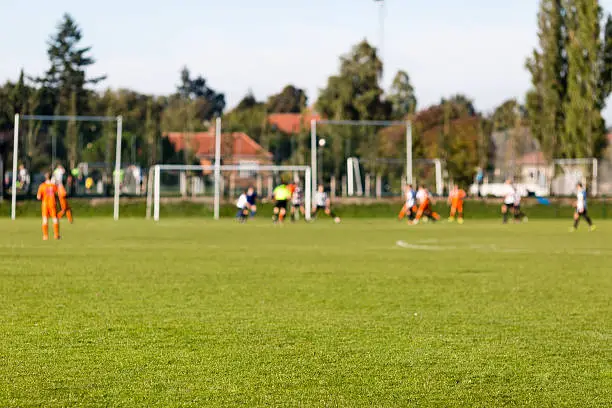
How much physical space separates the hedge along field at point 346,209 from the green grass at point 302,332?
33.5 meters

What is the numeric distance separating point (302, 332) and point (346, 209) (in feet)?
152

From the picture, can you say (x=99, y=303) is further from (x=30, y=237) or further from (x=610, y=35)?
(x=610, y=35)

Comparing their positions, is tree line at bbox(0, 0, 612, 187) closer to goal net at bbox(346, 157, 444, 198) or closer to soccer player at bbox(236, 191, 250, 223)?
goal net at bbox(346, 157, 444, 198)

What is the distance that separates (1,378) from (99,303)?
16.5 ft

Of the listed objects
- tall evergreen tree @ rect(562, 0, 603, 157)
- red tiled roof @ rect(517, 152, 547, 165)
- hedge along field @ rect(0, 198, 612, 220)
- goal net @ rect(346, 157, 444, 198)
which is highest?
tall evergreen tree @ rect(562, 0, 603, 157)

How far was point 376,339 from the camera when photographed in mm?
9805

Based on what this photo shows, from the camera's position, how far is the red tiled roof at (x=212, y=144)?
64.6 m

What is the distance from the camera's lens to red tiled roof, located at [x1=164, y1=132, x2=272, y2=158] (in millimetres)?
64562

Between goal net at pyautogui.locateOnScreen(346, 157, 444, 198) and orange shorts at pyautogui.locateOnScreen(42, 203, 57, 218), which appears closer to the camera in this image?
orange shorts at pyautogui.locateOnScreen(42, 203, 57, 218)

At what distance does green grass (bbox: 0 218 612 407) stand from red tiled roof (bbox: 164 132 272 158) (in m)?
43.4

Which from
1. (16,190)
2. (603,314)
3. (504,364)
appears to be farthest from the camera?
(16,190)

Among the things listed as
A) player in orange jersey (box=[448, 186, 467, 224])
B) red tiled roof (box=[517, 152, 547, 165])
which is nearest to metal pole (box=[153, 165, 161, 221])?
player in orange jersey (box=[448, 186, 467, 224])

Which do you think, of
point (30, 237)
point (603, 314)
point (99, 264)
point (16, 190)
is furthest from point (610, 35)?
point (603, 314)

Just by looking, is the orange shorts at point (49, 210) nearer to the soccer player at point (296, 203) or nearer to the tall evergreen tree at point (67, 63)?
the soccer player at point (296, 203)
